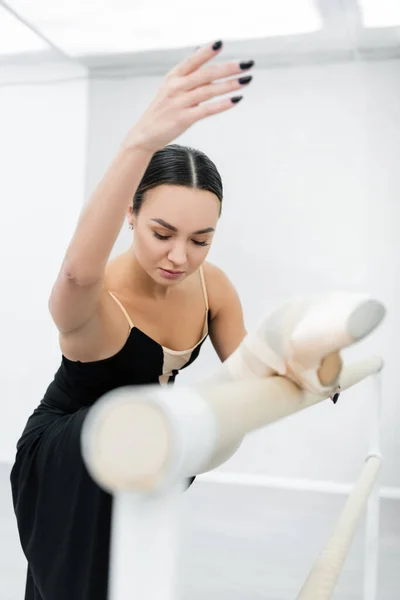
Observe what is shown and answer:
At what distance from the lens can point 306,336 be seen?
0.55 meters

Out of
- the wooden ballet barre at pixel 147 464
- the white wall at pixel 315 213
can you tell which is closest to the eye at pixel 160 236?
the wooden ballet barre at pixel 147 464

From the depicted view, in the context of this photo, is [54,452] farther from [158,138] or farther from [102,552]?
[158,138]

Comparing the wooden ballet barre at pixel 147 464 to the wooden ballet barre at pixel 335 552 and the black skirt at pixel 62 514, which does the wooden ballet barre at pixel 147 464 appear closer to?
the wooden ballet barre at pixel 335 552

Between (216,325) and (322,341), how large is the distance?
3.43 feet

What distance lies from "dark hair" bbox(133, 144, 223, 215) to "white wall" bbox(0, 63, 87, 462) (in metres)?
3.46

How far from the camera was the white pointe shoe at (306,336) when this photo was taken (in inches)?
20.9

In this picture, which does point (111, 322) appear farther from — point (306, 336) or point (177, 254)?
point (306, 336)

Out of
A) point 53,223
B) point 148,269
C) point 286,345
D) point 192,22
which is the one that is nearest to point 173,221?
point 148,269

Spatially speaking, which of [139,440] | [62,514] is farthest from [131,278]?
[139,440]

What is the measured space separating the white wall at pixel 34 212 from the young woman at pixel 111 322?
3356 millimetres

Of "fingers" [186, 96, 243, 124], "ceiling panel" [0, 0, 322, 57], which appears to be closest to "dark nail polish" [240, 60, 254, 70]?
"fingers" [186, 96, 243, 124]

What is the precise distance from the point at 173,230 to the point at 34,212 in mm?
3792

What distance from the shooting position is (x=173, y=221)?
Result: 1.25 meters

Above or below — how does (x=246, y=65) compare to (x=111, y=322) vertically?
above
